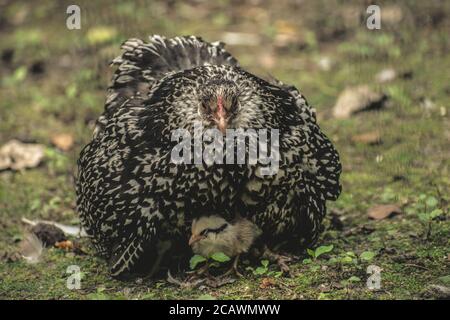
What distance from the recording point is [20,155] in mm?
6391

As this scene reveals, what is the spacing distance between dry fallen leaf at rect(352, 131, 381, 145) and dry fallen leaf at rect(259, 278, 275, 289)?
2.20m

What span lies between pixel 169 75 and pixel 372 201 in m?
1.56

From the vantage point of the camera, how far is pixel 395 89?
6.77m

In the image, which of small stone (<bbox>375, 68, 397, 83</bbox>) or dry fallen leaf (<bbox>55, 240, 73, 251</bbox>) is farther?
small stone (<bbox>375, 68, 397, 83</bbox>)

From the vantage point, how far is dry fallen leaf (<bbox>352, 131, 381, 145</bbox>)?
240 inches

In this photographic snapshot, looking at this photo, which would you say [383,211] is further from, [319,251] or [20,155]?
[20,155]

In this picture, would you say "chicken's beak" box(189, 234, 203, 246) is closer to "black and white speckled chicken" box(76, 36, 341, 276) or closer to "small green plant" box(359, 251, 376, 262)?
"black and white speckled chicken" box(76, 36, 341, 276)

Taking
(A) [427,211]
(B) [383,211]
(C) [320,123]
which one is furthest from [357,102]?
(A) [427,211]

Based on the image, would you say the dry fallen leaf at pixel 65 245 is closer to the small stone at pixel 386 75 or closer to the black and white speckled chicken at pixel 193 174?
the black and white speckled chicken at pixel 193 174

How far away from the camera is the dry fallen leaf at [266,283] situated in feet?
13.6

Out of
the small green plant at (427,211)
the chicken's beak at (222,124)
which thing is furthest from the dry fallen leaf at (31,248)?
the small green plant at (427,211)

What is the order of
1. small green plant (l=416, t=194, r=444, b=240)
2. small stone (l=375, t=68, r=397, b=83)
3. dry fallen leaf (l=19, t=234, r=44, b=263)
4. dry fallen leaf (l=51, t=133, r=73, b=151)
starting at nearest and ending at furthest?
1. small green plant (l=416, t=194, r=444, b=240)
2. dry fallen leaf (l=19, t=234, r=44, b=263)
3. dry fallen leaf (l=51, t=133, r=73, b=151)
4. small stone (l=375, t=68, r=397, b=83)

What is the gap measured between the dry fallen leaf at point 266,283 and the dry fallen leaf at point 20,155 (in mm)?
2705

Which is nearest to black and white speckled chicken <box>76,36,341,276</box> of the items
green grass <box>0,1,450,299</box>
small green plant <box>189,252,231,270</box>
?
small green plant <box>189,252,231,270</box>
